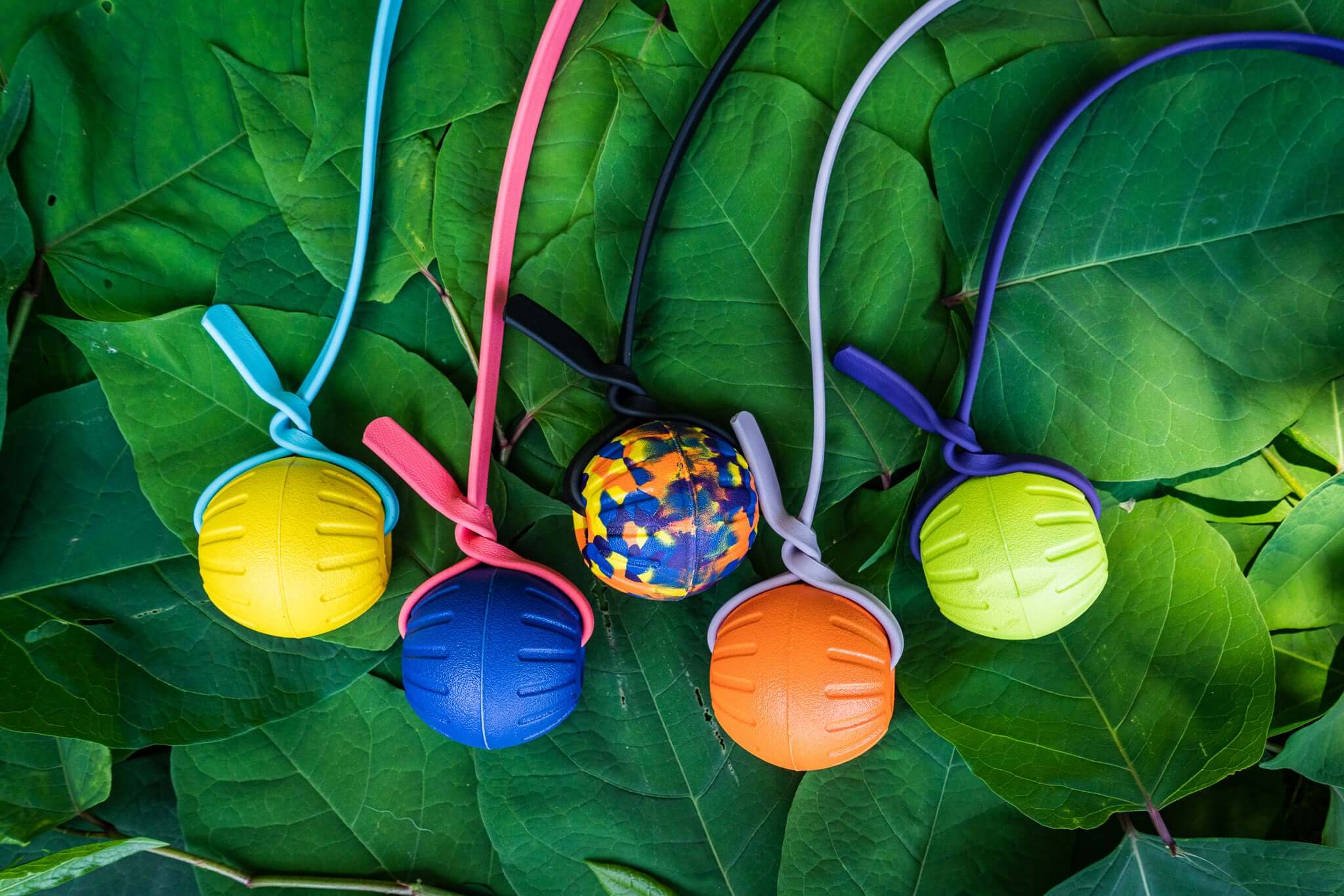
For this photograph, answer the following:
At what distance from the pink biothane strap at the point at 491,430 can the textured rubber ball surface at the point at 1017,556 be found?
258 millimetres

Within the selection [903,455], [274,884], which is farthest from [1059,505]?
[274,884]

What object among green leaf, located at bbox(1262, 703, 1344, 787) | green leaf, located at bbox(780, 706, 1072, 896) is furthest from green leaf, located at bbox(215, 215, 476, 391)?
green leaf, located at bbox(1262, 703, 1344, 787)

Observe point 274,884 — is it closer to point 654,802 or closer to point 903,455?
point 654,802

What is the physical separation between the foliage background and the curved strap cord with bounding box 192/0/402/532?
0.02 m

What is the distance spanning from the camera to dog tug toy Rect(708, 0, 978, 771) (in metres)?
0.56

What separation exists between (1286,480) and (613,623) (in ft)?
1.79

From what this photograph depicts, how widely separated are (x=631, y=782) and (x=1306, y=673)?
0.53m

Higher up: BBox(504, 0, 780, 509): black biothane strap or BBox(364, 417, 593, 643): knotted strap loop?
BBox(504, 0, 780, 509): black biothane strap

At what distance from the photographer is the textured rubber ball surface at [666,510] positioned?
1.86 feet

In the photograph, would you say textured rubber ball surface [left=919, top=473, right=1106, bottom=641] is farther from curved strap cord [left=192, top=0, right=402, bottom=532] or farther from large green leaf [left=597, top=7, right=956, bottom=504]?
curved strap cord [left=192, top=0, right=402, bottom=532]

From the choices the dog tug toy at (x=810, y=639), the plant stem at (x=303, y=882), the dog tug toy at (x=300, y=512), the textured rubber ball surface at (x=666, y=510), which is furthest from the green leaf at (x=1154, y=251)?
the plant stem at (x=303, y=882)

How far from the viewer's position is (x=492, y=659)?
1.88ft

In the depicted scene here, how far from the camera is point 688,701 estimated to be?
675 millimetres

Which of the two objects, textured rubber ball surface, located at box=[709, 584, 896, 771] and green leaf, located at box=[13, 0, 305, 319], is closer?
Result: textured rubber ball surface, located at box=[709, 584, 896, 771]
